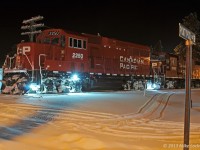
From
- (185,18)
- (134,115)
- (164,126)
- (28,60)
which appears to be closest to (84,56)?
(28,60)

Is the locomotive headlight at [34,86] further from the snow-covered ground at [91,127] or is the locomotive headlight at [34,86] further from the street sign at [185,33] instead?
the street sign at [185,33]

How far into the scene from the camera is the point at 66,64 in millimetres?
23188

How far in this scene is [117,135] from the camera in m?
8.61

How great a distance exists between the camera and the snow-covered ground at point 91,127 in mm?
7430

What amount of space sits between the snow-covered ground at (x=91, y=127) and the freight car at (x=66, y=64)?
287 inches

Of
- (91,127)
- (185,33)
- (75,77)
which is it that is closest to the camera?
(185,33)

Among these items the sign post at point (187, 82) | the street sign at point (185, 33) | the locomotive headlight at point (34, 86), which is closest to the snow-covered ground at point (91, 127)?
the sign post at point (187, 82)

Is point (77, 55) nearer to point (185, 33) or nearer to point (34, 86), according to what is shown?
point (34, 86)

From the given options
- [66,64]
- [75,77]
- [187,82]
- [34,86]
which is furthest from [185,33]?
[75,77]

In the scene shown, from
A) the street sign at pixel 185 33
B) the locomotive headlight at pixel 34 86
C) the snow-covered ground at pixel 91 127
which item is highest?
the street sign at pixel 185 33

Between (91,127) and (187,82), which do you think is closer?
(187,82)

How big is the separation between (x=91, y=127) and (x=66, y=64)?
13.9 m

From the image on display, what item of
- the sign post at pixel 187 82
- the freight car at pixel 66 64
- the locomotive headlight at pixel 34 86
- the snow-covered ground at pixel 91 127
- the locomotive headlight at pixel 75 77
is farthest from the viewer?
the locomotive headlight at pixel 75 77

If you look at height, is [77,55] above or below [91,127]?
above
